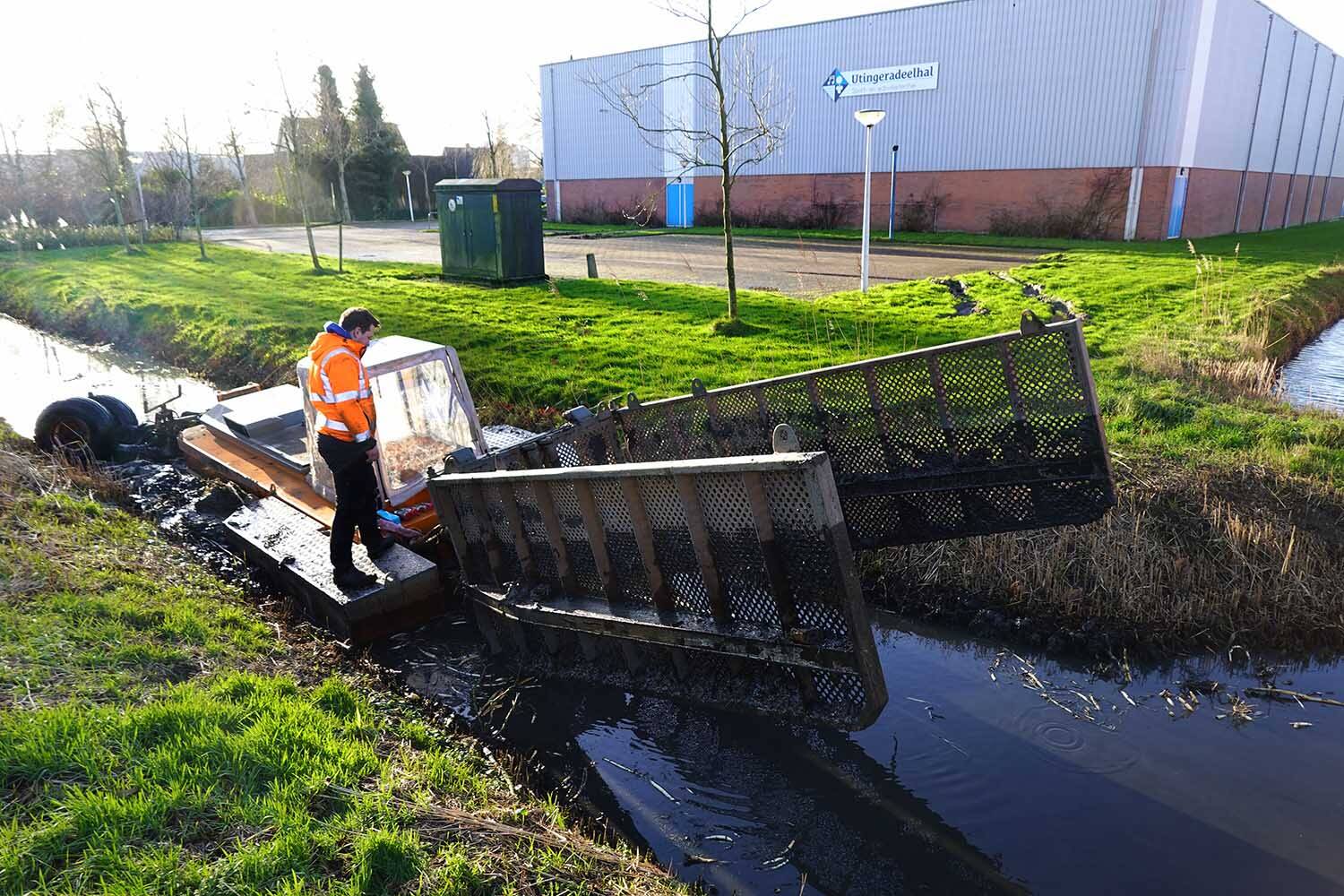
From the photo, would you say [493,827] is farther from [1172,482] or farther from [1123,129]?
[1123,129]

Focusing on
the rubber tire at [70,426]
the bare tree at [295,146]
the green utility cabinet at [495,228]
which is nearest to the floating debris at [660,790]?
the rubber tire at [70,426]

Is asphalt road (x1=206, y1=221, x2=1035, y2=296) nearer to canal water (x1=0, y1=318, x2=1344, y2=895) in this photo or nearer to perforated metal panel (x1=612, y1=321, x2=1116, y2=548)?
perforated metal panel (x1=612, y1=321, x2=1116, y2=548)

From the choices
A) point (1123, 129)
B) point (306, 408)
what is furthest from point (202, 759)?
point (1123, 129)

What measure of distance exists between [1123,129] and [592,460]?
87.1 feet

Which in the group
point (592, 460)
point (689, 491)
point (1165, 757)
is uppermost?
point (689, 491)

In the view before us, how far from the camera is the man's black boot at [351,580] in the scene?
19.5ft

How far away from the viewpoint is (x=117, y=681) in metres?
4.46

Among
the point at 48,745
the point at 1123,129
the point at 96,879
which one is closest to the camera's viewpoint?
the point at 96,879

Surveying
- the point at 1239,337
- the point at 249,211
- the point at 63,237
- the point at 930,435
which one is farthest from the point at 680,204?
the point at 930,435

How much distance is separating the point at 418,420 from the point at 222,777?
12.1 ft

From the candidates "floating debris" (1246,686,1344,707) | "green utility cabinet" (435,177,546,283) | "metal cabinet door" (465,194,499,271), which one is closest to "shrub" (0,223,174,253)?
"green utility cabinet" (435,177,546,283)

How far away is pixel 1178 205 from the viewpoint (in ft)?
90.7

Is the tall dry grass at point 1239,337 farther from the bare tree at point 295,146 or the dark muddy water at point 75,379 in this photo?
the bare tree at point 295,146

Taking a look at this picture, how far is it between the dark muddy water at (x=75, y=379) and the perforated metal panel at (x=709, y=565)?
8608 mm
